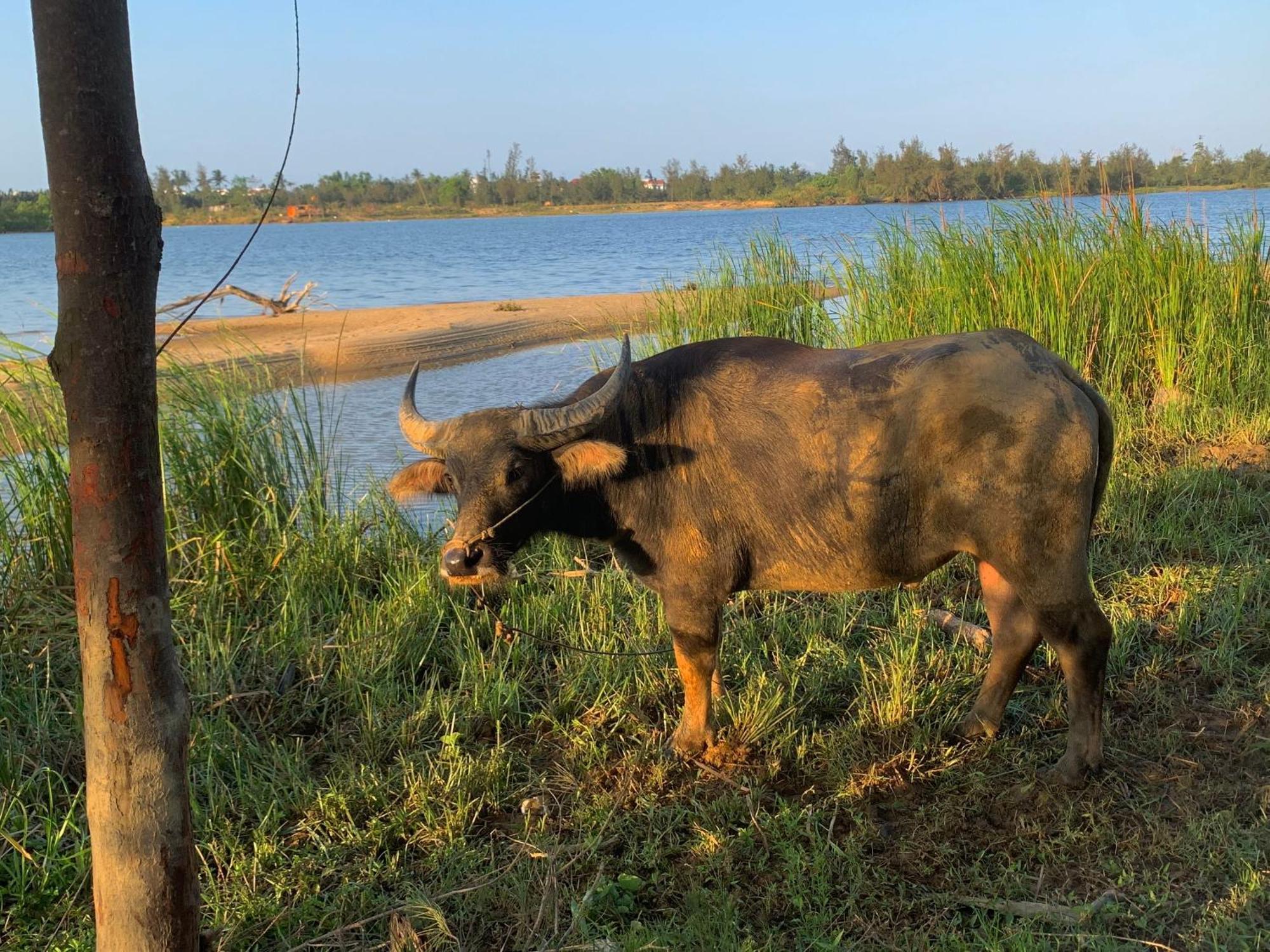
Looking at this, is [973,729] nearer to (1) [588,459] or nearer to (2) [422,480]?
(1) [588,459]

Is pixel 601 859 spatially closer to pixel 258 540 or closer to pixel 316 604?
pixel 316 604

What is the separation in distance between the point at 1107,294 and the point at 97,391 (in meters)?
7.31

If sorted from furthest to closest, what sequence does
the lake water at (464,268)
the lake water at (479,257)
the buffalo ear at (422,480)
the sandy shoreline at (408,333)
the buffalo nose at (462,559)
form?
the sandy shoreline at (408,333) < the lake water at (479,257) < the lake water at (464,268) < the buffalo ear at (422,480) < the buffalo nose at (462,559)

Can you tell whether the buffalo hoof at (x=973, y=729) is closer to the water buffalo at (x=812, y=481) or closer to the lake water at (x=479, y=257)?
the water buffalo at (x=812, y=481)

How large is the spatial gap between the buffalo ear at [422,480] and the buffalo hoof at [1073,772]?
8.07ft

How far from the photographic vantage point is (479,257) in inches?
1517

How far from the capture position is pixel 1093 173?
34.4ft

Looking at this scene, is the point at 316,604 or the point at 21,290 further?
the point at 21,290

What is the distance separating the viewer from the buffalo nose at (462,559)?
3.42m

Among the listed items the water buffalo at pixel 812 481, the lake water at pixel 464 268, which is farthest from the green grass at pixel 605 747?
the lake water at pixel 464 268

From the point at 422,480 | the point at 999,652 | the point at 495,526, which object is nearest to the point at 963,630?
the point at 999,652

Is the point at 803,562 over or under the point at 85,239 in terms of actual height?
under

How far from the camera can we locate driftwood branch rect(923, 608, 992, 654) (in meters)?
4.45

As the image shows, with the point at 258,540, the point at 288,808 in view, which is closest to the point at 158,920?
the point at 288,808
